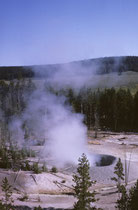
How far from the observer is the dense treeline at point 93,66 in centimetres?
12306

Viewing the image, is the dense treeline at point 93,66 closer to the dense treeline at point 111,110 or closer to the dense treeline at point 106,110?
the dense treeline at point 106,110

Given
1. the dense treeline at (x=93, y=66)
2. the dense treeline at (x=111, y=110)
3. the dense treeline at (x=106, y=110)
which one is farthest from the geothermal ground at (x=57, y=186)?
the dense treeline at (x=93, y=66)

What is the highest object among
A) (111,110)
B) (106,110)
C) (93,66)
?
(93,66)

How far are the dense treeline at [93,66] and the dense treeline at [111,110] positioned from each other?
2498 inches

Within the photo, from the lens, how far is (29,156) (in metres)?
28.7

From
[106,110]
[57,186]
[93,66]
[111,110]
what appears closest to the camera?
[57,186]

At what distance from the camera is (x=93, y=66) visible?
136m

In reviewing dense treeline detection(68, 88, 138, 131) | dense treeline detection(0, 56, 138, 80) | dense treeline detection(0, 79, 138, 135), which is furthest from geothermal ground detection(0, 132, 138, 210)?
dense treeline detection(0, 56, 138, 80)

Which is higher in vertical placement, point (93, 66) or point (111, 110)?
point (93, 66)

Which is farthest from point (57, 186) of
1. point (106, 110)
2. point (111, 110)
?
point (106, 110)

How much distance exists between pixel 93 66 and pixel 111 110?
276 feet

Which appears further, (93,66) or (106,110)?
(93,66)

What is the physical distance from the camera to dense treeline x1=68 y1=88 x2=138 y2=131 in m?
52.7

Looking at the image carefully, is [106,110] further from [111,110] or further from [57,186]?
[57,186]
